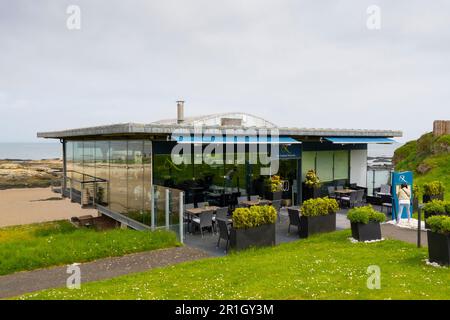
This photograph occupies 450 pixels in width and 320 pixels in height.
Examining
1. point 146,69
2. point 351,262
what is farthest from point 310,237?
point 146,69

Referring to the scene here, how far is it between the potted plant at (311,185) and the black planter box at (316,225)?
5.10m

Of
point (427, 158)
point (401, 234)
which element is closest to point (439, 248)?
point (401, 234)

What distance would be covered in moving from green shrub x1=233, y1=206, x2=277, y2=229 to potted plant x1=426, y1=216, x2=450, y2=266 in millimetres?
3874

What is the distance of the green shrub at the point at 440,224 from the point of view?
7530 mm

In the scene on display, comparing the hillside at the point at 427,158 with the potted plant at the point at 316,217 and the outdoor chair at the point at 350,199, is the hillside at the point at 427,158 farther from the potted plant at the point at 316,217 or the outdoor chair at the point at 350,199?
the potted plant at the point at 316,217

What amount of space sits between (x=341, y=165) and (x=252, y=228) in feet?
33.7

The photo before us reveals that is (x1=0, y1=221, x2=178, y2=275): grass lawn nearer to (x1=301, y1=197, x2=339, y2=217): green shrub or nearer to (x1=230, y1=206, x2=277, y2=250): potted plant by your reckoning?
(x1=230, y1=206, x2=277, y2=250): potted plant

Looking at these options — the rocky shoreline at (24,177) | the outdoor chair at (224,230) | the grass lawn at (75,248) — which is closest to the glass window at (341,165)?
the outdoor chair at (224,230)

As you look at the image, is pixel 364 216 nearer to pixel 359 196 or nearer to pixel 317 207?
pixel 317 207

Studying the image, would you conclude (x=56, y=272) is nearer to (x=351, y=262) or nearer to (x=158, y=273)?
(x=158, y=273)

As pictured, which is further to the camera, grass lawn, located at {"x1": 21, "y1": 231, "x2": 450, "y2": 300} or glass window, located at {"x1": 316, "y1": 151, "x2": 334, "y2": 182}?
glass window, located at {"x1": 316, "y1": 151, "x2": 334, "y2": 182}

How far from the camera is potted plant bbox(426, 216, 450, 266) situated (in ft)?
25.0

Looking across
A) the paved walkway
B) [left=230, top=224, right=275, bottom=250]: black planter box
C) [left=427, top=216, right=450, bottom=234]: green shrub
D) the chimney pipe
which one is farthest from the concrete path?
the chimney pipe

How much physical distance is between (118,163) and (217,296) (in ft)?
30.9
